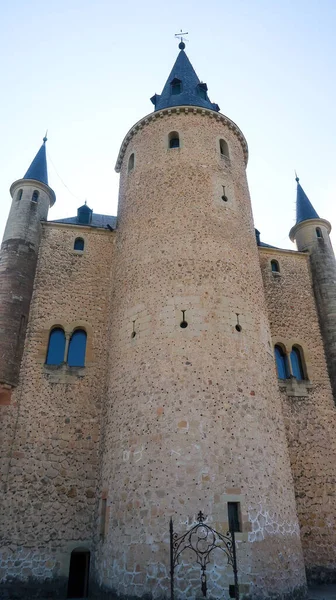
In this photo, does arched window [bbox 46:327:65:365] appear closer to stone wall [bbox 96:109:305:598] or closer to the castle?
the castle

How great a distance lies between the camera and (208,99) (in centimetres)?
2092

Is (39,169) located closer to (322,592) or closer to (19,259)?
(19,259)

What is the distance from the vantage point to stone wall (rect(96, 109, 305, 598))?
1084 centimetres

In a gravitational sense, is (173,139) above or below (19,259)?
above

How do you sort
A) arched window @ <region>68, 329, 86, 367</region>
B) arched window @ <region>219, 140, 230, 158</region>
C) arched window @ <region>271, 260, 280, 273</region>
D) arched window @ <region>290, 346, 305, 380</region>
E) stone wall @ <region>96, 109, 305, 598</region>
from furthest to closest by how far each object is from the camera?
arched window @ <region>271, 260, 280, 273</region> → arched window @ <region>219, 140, 230, 158</region> → arched window @ <region>290, 346, 305, 380</region> → arched window @ <region>68, 329, 86, 367</region> → stone wall @ <region>96, 109, 305, 598</region>

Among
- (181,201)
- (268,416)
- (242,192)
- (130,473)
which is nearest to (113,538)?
(130,473)

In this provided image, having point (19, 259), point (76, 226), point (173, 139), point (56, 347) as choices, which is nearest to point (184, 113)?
point (173, 139)

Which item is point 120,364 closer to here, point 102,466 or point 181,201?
point 102,466

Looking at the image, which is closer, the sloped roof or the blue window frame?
the blue window frame

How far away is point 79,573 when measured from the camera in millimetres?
13195

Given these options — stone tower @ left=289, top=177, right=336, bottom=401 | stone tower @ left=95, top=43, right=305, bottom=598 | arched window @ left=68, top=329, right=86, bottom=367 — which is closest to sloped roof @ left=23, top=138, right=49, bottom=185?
stone tower @ left=95, top=43, right=305, bottom=598

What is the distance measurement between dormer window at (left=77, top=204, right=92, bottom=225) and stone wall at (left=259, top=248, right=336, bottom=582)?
7782 millimetres

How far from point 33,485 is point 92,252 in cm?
863

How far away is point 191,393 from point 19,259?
27.6 ft
